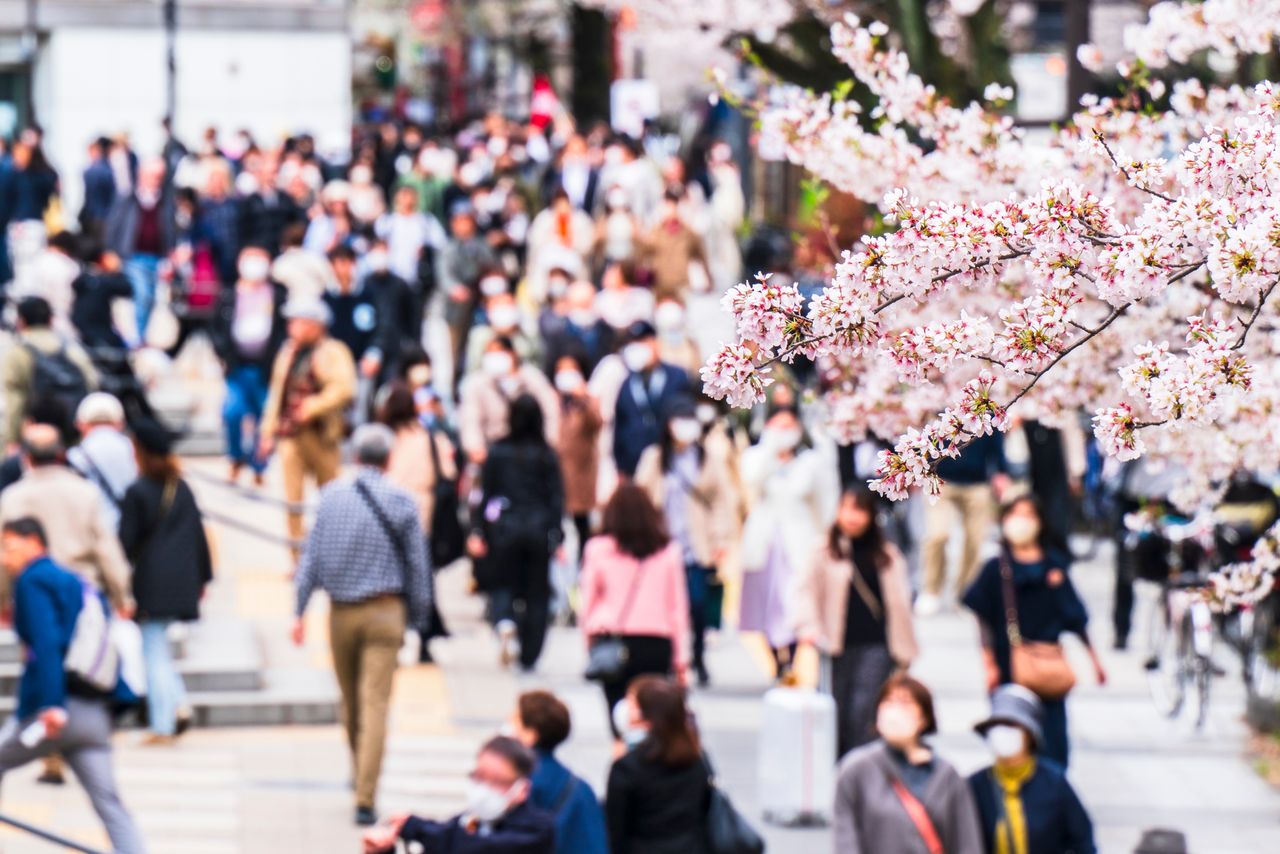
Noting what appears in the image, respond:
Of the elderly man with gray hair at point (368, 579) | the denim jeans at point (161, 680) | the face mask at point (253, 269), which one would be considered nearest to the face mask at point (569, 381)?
the face mask at point (253, 269)

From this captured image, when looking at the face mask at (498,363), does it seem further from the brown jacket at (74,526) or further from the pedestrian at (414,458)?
the brown jacket at (74,526)

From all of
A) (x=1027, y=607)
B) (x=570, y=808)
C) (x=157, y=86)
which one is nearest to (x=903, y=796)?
(x=570, y=808)

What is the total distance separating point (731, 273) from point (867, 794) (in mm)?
19192

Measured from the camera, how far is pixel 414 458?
15.3 metres

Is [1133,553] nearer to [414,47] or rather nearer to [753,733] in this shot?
[753,733]

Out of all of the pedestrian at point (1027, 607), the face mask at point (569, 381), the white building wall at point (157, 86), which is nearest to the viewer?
the pedestrian at point (1027, 607)

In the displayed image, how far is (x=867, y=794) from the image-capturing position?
29.5ft

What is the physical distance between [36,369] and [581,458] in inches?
137

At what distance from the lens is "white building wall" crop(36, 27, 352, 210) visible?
35.9 meters

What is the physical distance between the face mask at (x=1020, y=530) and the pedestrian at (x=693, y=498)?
3555mm

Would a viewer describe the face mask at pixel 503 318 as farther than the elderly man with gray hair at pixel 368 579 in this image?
Yes

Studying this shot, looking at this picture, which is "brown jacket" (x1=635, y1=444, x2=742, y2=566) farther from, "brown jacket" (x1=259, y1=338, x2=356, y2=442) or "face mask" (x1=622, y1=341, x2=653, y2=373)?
"brown jacket" (x1=259, y1=338, x2=356, y2=442)

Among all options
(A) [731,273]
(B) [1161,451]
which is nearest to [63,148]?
(A) [731,273]

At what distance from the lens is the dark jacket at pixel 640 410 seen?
16422mm
